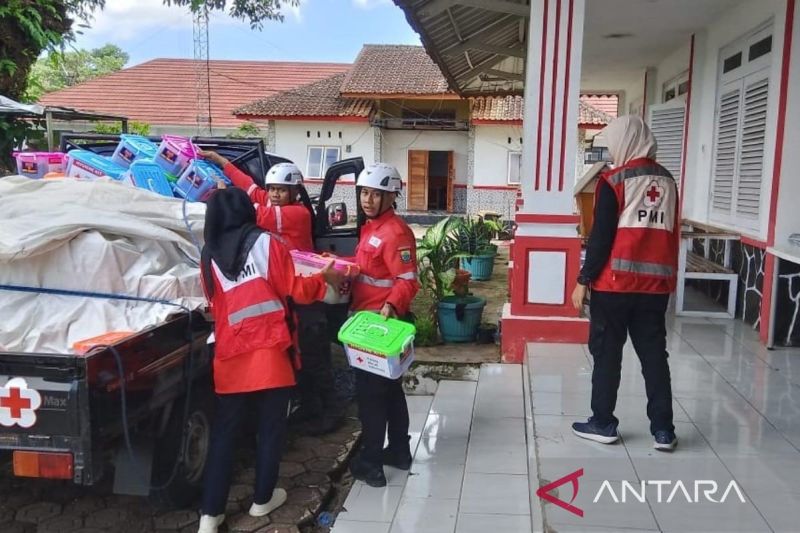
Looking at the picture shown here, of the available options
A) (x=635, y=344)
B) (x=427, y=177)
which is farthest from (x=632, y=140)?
(x=427, y=177)

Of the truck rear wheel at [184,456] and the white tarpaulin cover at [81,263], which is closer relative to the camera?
the white tarpaulin cover at [81,263]

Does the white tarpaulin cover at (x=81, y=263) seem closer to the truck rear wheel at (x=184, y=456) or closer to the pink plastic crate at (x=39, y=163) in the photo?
the truck rear wheel at (x=184, y=456)

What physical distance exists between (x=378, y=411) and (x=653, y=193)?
6.00 ft

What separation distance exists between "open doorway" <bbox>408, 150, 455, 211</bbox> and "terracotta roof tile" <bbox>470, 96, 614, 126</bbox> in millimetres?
1799

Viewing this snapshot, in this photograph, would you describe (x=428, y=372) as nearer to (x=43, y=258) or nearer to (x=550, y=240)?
(x=550, y=240)

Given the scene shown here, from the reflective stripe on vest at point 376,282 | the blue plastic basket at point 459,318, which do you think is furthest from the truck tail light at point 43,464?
the blue plastic basket at point 459,318

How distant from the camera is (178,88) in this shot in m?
24.7

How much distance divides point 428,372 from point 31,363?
3580mm

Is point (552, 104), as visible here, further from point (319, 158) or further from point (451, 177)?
point (319, 158)

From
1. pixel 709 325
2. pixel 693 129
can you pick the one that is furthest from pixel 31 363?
pixel 693 129

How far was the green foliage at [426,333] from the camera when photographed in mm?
6664

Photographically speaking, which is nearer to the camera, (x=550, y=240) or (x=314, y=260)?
(x=314, y=260)

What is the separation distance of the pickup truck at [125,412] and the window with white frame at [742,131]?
4.85m

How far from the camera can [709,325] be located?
617cm
